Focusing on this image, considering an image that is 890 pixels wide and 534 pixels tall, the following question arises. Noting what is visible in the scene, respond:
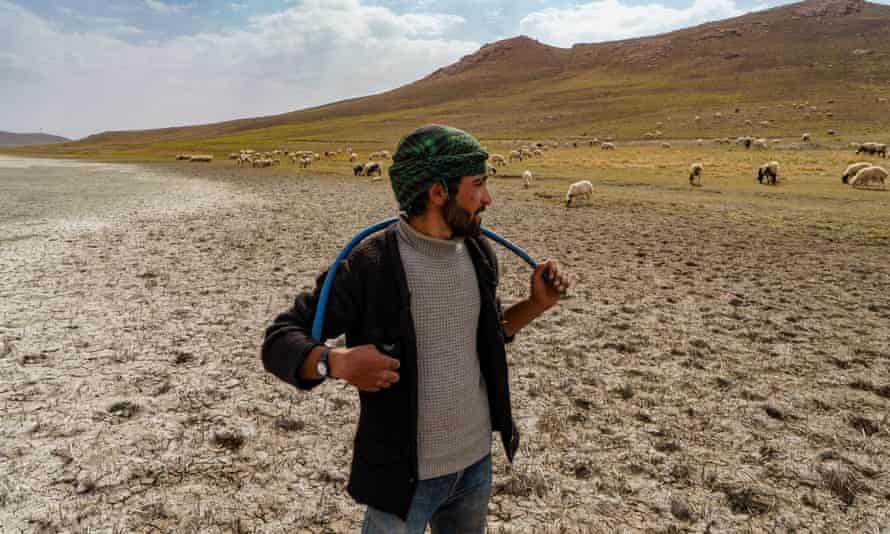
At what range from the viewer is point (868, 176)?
2236 cm

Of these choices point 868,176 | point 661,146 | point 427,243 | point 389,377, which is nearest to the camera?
point 389,377

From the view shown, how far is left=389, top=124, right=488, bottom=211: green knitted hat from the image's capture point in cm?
171

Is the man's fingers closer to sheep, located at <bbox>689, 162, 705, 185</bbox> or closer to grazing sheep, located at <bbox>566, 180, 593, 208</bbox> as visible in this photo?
grazing sheep, located at <bbox>566, 180, 593, 208</bbox>

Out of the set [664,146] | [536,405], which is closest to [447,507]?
[536,405]

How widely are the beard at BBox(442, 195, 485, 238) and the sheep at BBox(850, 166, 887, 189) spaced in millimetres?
28083

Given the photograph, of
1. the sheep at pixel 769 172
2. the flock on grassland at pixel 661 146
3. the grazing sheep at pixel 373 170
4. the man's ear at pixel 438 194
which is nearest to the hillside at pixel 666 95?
the flock on grassland at pixel 661 146

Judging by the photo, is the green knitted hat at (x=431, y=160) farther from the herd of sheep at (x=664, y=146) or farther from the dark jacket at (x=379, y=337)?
the herd of sheep at (x=664, y=146)

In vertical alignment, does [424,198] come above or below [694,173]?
above

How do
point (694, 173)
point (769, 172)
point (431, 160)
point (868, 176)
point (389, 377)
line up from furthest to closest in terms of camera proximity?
1. point (694, 173)
2. point (769, 172)
3. point (868, 176)
4. point (431, 160)
5. point (389, 377)

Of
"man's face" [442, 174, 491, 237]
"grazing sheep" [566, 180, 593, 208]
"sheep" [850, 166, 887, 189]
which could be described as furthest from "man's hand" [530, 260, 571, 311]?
"sheep" [850, 166, 887, 189]

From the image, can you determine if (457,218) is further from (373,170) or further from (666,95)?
(666,95)

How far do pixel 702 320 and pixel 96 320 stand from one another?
9.21 m

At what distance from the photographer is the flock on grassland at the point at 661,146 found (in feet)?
73.4

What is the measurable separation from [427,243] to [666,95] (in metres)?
113
